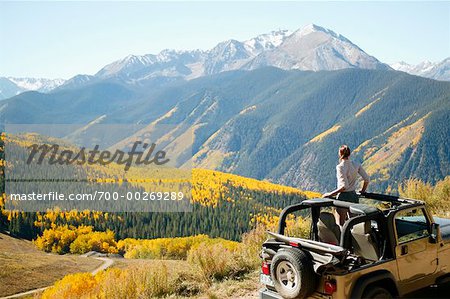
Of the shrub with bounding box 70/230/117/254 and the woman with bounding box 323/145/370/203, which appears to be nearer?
the woman with bounding box 323/145/370/203

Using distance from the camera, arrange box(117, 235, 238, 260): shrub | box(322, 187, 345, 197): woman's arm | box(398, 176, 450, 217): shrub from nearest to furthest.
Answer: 1. box(322, 187, 345, 197): woman's arm
2. box(398, 176, 450, 217): shrub
3. box(117, 235, 238, 260): shrub

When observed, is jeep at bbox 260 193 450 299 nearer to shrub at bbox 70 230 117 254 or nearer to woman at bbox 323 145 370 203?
woman at bbox 323 145 370 203

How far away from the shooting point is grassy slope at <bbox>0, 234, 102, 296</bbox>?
7000 centimetres

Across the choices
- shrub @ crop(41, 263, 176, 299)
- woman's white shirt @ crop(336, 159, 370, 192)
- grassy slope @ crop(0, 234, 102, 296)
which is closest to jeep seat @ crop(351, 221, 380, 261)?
woman's white shirt @ crop(336, 159, 370, 192)

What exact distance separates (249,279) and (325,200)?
135 inches

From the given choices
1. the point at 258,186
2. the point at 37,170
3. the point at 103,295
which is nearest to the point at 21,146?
the point at 37,170

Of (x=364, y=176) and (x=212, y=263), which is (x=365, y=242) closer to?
(x=364, y=176)

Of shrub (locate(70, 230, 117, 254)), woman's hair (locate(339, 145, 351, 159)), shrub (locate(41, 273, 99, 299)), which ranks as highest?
woman's hair (locate(339, 145, 351, 159))

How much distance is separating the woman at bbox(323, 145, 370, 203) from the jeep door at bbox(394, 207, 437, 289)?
115 cm

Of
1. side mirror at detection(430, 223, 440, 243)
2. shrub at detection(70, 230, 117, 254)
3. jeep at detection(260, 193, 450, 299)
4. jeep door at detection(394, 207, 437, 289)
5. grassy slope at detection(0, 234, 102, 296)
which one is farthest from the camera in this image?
shrub at detection(70, 230, 117, 254)

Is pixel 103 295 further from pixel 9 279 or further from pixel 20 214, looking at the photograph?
pixel 20 214

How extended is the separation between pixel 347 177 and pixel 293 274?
3034 millimetres

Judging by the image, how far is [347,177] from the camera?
9.06 metres

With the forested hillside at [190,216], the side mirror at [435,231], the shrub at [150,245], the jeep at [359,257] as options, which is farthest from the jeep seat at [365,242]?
the forested hillside at [190,216]
